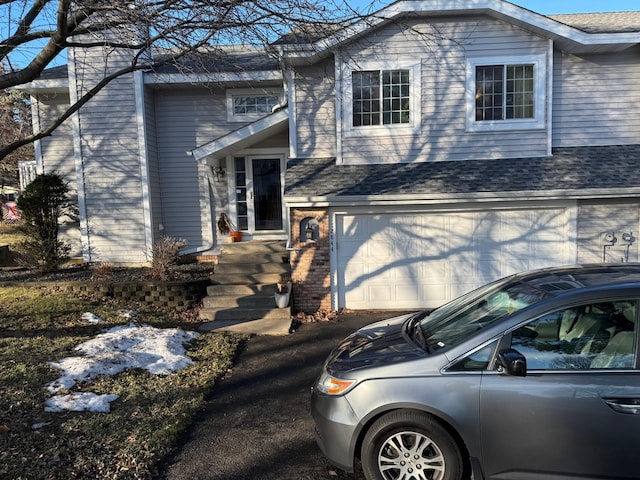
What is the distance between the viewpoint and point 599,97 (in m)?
9.62

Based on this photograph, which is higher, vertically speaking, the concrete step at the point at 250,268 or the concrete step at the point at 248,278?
the concrete step at the point at 250,268

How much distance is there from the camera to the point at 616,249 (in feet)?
29.6

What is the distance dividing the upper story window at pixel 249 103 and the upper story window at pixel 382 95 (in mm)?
2989

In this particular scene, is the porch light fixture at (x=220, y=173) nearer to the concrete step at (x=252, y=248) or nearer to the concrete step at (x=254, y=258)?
the concrete step at (x=252, y=248)

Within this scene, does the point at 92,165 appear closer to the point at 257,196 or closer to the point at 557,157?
the point at 257,196

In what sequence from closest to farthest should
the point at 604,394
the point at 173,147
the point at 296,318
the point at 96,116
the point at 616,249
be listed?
the point at 604,394
the point at 296,318
the point at 616,249
the point at 96,116
the point at 173,147

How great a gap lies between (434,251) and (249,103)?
254 inches

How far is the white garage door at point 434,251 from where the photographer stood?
8.94 m

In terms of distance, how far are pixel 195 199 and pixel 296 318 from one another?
5.22 m

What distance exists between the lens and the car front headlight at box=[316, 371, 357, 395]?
3258 millimetres

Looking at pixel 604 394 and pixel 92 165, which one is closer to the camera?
pixel 604 394

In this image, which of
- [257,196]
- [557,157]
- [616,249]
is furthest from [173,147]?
[616,249]

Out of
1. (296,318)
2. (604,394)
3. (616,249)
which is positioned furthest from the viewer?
(616,249)

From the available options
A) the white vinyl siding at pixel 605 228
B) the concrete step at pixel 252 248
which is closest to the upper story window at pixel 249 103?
the concrete step at pixel 252 248
